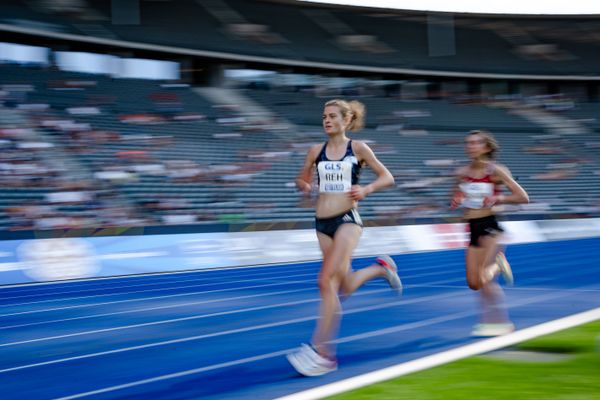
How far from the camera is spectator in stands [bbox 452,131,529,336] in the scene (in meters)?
6.54

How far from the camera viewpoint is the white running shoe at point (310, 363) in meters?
5.05

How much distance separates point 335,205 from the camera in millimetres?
5375

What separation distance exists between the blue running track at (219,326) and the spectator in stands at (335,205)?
24 cm

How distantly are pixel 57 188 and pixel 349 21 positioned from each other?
19.4 metres

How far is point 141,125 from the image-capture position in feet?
75.7

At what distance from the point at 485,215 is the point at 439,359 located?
1.75 m

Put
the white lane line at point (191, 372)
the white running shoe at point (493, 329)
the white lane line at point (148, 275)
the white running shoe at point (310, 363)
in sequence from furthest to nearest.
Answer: the white lane line at point (148, 275) < the white running shoe at point (493, 329) < the white running shoe at point (310, 363) < the white lane line at point (191, 372)

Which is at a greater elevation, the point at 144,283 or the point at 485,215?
the point at 485,215

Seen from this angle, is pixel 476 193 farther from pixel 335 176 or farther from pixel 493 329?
pixel 335 176

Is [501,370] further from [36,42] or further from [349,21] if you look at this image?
[349,21]

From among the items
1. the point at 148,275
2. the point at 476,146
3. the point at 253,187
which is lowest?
the point at 148,275

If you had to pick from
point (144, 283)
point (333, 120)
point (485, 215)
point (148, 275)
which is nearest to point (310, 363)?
point (333, 120)

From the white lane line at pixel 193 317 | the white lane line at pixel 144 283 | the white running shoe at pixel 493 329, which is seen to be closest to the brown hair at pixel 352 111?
the white running shoe at pixel 493 329

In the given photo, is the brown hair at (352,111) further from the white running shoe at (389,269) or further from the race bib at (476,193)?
the race bib at (476,193)
